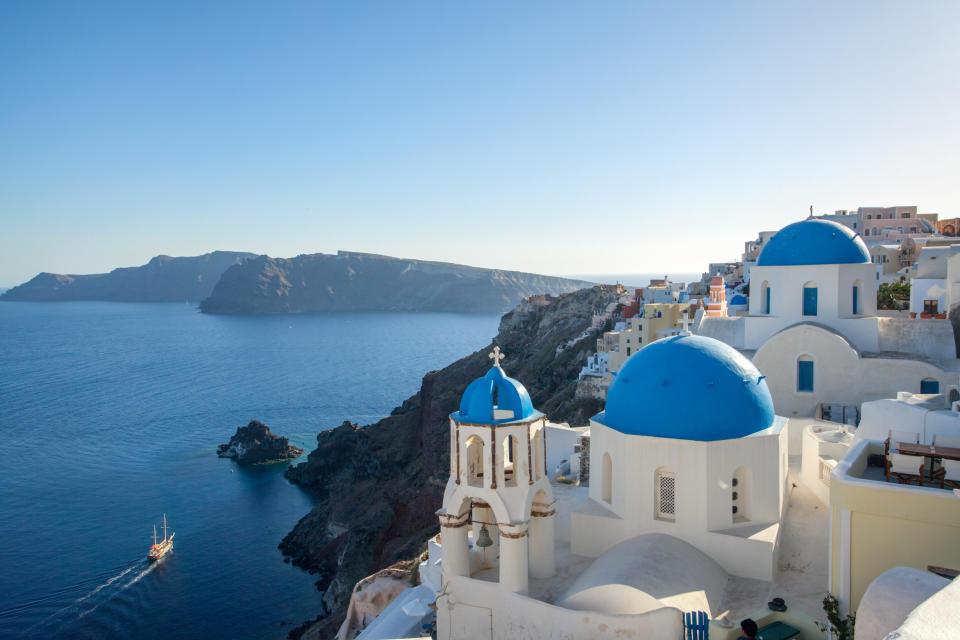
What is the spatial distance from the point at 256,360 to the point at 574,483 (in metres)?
93.4

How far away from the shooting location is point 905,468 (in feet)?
32.5

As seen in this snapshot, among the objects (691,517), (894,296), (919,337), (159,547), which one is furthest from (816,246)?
(159,547)

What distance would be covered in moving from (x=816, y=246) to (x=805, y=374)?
4.08 meters

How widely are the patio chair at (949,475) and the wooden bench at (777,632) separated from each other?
2949mm

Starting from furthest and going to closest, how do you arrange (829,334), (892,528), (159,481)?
(159,481), (829,334), (892,528)

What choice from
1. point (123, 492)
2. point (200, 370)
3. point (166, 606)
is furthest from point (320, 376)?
point (166, 606)

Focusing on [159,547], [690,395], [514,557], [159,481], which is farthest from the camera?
[159,481]

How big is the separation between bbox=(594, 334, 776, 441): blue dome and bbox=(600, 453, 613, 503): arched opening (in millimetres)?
847

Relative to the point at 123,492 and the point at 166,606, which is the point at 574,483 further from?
the point at 123,492

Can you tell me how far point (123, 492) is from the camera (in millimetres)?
42688

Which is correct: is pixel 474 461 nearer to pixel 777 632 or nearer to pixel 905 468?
pixel 777 632

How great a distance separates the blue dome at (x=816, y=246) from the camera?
1964 centimetres

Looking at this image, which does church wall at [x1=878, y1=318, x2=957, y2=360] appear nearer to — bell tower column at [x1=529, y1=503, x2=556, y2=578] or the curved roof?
the curved roof

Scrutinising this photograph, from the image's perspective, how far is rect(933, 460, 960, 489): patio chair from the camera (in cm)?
877
